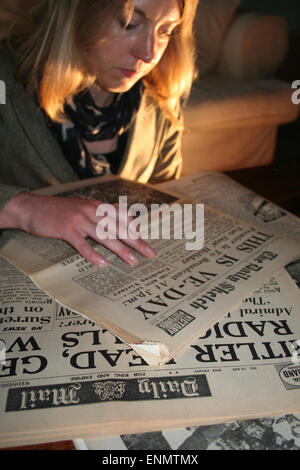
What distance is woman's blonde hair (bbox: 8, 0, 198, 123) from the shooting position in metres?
0.64

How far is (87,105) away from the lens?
848 millimetres

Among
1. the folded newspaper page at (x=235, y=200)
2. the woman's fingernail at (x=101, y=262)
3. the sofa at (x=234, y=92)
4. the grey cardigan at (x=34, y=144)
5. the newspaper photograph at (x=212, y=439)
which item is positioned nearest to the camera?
the newspaper photograph at (x=212, y=439)

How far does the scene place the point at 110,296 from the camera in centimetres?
40

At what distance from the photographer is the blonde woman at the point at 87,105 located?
549mm

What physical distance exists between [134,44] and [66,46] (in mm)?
129

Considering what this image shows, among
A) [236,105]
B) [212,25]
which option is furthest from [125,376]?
[212,25]

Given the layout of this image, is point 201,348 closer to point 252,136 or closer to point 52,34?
point 52,34

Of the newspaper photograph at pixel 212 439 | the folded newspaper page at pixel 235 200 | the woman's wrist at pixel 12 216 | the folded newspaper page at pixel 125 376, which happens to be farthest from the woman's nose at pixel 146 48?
the newspaper photograph at pixel 212 439

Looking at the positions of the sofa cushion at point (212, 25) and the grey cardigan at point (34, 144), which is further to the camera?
the sofa cushion at point (212, 25)

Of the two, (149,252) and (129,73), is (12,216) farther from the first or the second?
(129,73)

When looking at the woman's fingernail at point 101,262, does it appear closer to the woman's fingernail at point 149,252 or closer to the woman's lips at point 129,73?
the woman's fingernail at point 149,252

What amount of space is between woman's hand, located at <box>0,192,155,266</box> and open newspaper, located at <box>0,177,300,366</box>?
0.5 inches

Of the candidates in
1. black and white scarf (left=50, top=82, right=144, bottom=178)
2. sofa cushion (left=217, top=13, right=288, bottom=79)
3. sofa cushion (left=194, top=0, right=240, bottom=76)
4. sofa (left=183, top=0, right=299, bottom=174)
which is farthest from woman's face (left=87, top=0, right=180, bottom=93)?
sofa cushion (left=217, top=13, right=288, bottom=79)

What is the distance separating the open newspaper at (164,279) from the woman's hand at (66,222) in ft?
0.04
